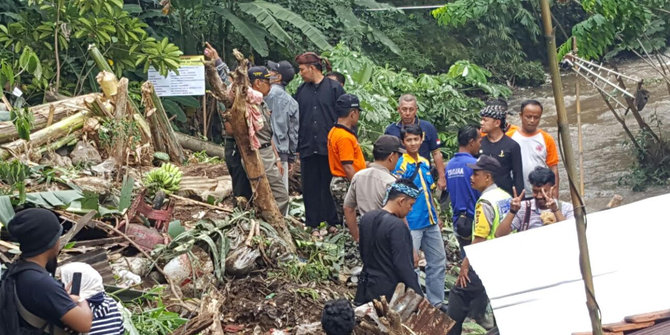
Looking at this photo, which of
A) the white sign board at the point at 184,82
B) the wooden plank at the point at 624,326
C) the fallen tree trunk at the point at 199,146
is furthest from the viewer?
the fallen tree trunk at the point at 199,146

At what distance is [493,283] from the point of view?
482 centimetres

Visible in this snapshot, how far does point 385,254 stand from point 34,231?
8.39 ft

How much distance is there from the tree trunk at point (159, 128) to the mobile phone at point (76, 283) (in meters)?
6.78

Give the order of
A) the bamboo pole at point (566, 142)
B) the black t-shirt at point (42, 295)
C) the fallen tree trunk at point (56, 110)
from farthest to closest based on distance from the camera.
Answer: the fallen tree trunk at point (56, 110) < the black t-shirt at point (42, 295) < the bamboo pole at point (566, 142)

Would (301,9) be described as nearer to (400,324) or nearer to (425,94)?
(425,94)

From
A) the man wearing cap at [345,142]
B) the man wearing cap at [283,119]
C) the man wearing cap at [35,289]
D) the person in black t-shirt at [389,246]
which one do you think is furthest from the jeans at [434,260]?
the man wearing cap at [35,289]

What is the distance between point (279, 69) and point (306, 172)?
4.00 feet

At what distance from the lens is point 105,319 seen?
470 cm

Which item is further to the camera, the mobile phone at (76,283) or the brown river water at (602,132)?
the brown river water at (602,132)

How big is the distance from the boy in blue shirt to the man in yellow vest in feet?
2.00

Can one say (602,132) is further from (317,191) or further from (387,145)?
(387,145)

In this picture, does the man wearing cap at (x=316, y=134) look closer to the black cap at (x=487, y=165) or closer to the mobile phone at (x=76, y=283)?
A: the black cap at (x=487, y=165)

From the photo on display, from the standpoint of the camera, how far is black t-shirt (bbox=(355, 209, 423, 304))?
19.7ft

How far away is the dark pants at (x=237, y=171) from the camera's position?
8508 mm
